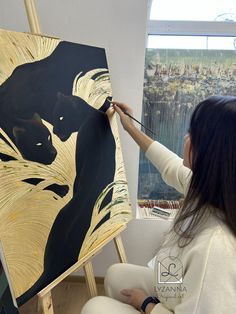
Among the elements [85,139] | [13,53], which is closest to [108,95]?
[85,139]

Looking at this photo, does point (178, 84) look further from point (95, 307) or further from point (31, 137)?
point (95, 307)

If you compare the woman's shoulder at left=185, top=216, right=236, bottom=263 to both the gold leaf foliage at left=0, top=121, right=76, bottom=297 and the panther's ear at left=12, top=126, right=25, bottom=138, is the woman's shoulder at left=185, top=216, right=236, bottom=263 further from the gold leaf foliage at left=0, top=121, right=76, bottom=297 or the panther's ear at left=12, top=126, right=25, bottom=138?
the panther's ear at left=12, top=126, right=25, bottom=138

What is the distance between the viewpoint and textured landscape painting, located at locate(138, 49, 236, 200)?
1.86 m

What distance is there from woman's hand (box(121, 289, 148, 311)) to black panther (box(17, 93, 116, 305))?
0.82 feet

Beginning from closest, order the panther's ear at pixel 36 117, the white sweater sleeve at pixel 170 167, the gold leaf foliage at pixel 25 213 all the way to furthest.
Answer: the gold leaf foliage at pixel 25 213 → the panther's ear at pixel 36 117 → the white sweater sleeve at pixel 170 167

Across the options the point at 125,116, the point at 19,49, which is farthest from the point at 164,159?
the point at 19,49

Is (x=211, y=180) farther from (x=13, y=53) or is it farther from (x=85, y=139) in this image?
(x=13, y=53)

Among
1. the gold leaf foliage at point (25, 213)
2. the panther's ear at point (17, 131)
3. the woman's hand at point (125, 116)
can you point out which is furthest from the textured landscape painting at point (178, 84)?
the panther's ear at point (17, 131)

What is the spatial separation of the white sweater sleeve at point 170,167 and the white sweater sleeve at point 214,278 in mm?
546

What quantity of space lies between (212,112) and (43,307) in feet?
2.43

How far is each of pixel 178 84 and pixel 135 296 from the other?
1.24m

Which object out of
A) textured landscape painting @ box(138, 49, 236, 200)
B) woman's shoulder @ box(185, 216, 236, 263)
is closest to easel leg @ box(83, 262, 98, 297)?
woman's shoulder @ box(185, 216, 236, 263)

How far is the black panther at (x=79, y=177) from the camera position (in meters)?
1.03

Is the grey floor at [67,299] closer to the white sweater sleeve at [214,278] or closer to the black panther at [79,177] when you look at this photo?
the black panther at [79,177]
